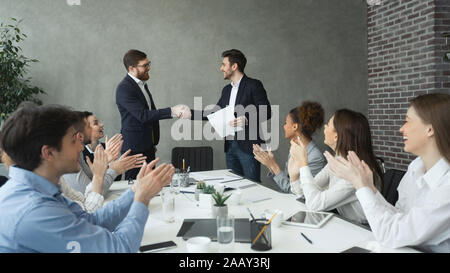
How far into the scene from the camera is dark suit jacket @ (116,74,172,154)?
3.35m

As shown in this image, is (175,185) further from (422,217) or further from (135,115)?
(422,217)

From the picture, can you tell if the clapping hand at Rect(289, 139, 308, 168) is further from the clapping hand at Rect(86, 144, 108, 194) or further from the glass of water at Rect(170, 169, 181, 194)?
the clapping hand at Rect(86, 144, 108, 194)

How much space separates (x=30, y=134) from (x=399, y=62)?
169 inches

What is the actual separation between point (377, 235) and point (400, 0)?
3.79 meters

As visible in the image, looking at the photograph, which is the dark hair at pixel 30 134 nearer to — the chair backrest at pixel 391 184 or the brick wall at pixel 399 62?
the chair backrest at pixel 391 184

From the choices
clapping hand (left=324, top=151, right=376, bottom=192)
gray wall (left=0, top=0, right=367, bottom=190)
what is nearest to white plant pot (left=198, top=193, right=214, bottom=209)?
clapping hand (left=324, top=151, right=376, bottom=192)

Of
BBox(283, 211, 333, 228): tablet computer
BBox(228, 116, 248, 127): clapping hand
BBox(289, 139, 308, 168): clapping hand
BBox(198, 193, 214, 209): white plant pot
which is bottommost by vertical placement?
BBox(283, 211, 333, 228): tablet computer

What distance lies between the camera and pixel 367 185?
1.45 meters

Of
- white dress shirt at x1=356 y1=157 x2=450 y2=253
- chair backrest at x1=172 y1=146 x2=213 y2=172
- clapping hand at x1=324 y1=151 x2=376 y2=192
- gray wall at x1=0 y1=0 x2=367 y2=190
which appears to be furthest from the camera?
gray wall at x1=0 y1=0 x2=367 y2=190

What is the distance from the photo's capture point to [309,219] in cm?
164

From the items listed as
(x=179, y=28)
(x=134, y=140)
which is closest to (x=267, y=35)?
(x=179, y=28)

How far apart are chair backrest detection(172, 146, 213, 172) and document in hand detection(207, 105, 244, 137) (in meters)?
0.43

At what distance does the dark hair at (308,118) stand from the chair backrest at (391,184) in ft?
2.44

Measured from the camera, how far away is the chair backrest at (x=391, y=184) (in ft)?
7.15
